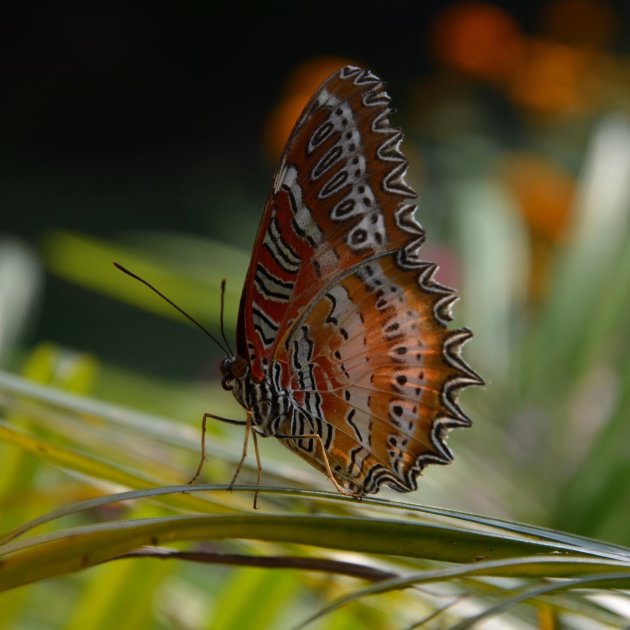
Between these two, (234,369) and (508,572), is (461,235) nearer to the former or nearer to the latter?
(234,369)

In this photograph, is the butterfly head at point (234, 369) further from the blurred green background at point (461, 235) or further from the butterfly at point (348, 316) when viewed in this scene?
the blurred green background at point (461, 235)

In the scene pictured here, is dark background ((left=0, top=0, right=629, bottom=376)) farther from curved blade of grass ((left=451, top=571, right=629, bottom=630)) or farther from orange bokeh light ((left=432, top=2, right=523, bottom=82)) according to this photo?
curved blade of grass ((left=451, top=571, right=629, bottom=630))

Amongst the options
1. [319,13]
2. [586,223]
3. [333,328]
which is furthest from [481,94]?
[319,13]

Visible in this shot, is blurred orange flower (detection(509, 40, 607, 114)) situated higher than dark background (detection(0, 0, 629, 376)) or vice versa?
dark background (detection(0, 0, 629, 376))

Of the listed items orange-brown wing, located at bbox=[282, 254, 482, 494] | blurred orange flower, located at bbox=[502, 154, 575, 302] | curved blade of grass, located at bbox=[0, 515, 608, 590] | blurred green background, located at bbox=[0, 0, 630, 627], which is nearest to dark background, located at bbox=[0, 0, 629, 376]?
blurred green background, located at bbox=[0, 0, 630, 627]

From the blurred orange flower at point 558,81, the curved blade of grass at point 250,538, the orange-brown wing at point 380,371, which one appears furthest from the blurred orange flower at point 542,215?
the curved blade of grass at point 250,538

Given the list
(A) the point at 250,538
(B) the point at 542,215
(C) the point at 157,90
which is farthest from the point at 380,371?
(C) the point at 157,90

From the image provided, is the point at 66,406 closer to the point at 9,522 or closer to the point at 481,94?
the point at 9,522
